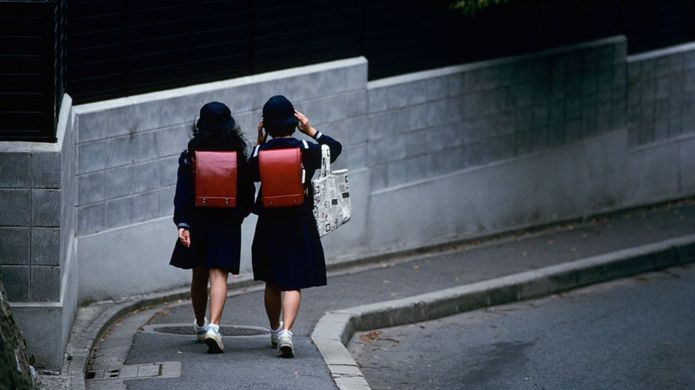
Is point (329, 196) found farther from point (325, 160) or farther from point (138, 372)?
point (138, 372)

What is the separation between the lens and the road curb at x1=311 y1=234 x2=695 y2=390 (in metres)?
9.06

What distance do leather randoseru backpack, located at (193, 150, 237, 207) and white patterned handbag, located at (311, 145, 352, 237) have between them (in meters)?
0.52

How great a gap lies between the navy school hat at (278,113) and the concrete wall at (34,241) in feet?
4.26

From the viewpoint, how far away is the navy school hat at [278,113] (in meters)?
8.48

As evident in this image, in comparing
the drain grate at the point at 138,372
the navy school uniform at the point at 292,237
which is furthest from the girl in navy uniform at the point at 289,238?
the drain grate at the point at 138,372

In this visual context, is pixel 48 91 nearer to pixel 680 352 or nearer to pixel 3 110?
pixel 3 110

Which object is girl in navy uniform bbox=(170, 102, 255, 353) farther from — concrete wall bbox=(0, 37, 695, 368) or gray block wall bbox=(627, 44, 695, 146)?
gray block wall bbox=(627, 44, 695, 146)

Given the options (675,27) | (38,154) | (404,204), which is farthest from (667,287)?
(38,154)

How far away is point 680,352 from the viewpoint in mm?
9766

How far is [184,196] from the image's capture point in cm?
862

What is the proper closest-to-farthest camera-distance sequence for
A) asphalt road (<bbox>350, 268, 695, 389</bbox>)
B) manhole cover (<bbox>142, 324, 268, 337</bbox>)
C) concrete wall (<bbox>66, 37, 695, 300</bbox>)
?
1. asphalt road (<bbox>350, 268, 695, 389</bbox>)
2. manhole cover (<bbox>142, 324, 268, 337</bbox>)
3. concrete wall (<bbox>66, 37, 695, 300</bbox>)

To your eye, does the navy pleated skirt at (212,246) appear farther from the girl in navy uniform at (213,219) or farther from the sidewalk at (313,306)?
the sidewalk at (313,306)

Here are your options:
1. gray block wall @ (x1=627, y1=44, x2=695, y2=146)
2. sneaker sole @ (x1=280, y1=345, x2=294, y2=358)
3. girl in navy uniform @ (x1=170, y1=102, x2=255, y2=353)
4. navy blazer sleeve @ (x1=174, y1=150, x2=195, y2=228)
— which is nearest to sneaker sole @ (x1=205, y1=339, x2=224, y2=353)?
girl in navy uniform @ (x1=170, y1=102, x2=255, y2=353)

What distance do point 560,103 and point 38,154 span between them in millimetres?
7972
